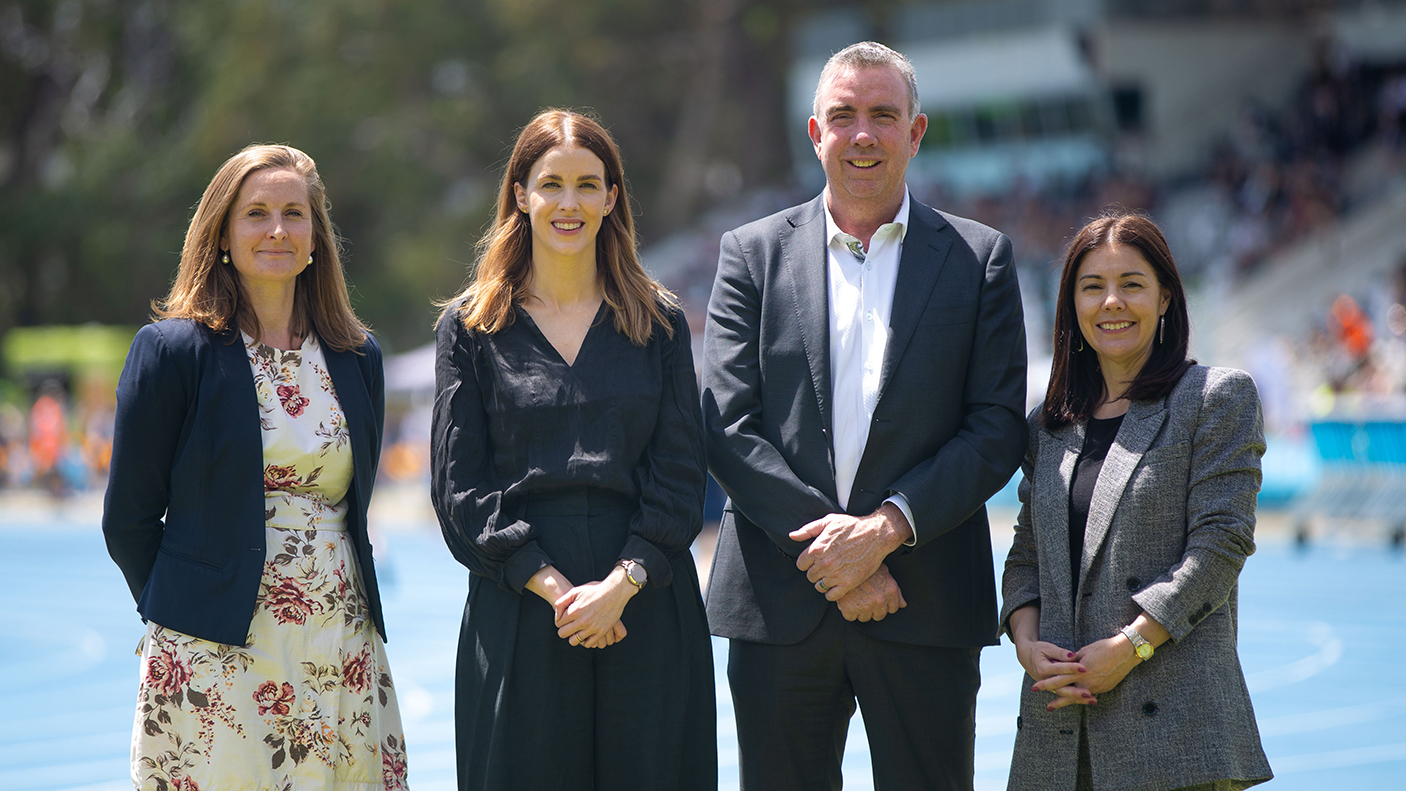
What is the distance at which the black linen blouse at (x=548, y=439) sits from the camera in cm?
371

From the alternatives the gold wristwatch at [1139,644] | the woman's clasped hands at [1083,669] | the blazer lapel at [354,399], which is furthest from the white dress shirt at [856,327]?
the blazer lapel at [354,399]

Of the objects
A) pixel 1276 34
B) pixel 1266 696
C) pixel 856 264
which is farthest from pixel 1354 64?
pixel 856 264

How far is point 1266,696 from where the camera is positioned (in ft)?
28.7

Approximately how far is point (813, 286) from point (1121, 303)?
0.87 meters

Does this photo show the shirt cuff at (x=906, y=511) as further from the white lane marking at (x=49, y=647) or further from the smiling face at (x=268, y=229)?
the white lane marking at (x=49, y=647)

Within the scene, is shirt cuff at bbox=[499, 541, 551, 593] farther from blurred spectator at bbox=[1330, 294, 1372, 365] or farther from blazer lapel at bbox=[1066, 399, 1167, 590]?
blurred spectator at bbox=[1330, 294, 1372, 365]

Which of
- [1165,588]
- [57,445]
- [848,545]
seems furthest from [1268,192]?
[848,545]

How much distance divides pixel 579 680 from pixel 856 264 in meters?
1.45

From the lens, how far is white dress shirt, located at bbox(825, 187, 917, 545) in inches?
157

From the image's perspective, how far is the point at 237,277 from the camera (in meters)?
3.95

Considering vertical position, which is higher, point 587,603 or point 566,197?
point 566,197

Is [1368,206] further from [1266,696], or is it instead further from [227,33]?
[227,33]

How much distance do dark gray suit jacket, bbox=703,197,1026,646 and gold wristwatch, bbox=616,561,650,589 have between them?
402 mm

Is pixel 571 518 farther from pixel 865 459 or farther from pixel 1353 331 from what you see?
pixel 1353 331
